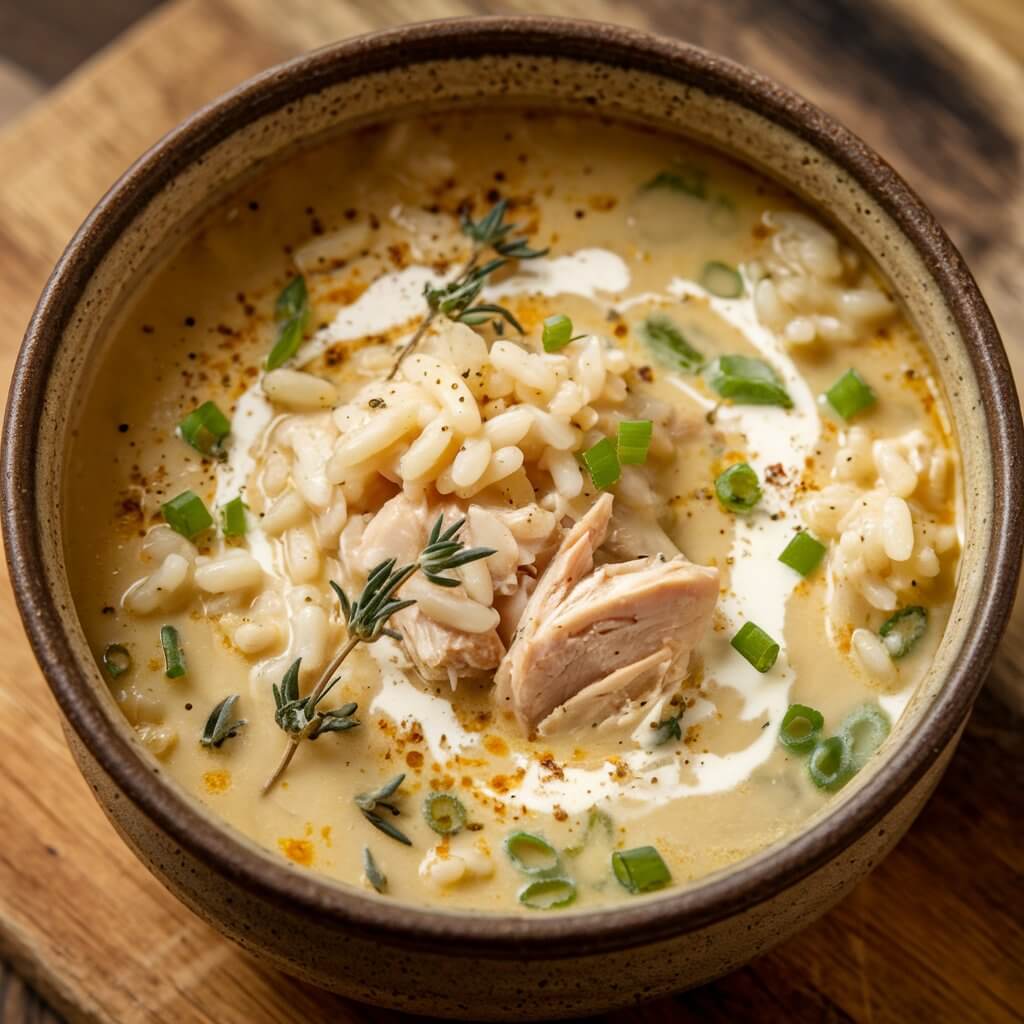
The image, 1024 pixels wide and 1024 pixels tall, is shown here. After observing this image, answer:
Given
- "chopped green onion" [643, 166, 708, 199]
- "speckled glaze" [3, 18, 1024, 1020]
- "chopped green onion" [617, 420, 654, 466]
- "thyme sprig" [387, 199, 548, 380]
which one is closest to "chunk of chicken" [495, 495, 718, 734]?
"chopped green onion" [617, 420, 654, 466]

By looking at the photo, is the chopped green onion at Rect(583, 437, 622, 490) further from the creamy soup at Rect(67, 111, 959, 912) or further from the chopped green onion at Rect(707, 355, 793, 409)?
the chopped green onion at Rect(707, 355, 793, 409)

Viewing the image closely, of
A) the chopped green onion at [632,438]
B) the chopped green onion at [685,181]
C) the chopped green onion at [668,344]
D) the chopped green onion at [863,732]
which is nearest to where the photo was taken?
the chopped green onion at [863,732]

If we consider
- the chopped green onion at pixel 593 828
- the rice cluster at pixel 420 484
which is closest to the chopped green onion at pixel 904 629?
the rice cluster at pixel 420 484

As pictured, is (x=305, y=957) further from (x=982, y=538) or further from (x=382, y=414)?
(x=982, y=538)

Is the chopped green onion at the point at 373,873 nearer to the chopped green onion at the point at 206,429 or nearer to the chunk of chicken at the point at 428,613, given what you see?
the chunk of chicken at the point at 428,613

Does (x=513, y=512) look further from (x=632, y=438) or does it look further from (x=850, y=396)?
(x=850, y=396)

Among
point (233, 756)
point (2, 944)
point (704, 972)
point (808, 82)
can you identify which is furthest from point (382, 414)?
point (808, 82)
